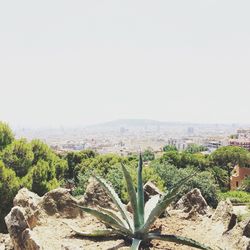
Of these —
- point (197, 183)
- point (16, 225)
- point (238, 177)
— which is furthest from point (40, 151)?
point (238, 177)

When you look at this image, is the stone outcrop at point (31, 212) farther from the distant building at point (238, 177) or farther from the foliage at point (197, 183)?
the distant building at point (238, 177)

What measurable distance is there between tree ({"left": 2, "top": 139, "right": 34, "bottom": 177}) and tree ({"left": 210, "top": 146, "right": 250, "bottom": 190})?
2555 centimetres

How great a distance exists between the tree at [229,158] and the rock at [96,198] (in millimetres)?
32978

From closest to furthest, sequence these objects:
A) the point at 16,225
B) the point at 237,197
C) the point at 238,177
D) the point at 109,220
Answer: the point at 16,225 < the point at 109,220 < the point at 237,197 < the point at 238,177

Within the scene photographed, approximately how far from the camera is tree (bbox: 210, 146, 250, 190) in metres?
39.8

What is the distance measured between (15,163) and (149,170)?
5.52 metres

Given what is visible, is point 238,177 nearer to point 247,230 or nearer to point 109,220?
point 247,230

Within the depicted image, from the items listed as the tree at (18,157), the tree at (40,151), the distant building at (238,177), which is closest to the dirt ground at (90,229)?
the tree at (18,157)

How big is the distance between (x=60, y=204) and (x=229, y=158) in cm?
3455

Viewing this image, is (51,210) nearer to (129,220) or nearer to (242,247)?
(129,220)

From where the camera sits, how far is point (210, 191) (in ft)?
65.9

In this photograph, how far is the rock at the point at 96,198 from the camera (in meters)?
7.37

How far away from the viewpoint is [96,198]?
7.42 metres

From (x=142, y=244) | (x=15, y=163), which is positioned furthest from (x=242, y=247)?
(x=15, y=163)
